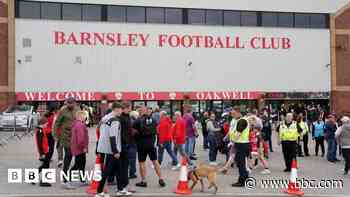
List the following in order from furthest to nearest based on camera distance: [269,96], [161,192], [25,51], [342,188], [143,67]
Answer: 1. [269,96]
2. [143,67]
3. [25,51]
4. [342,188]
5. [161,192]

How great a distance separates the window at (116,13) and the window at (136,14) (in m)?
0.36

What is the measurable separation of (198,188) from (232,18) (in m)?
28.3

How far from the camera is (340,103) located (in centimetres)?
3919

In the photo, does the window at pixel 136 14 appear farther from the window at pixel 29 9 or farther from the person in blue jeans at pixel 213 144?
the person in blue jeans at pixel 213 144

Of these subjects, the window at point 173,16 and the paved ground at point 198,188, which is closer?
the paved ground at point 198,188

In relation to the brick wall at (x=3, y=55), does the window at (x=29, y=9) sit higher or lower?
higher

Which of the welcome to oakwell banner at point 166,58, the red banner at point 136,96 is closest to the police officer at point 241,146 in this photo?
the red banner at point 136,96

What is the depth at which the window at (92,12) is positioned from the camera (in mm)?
35000

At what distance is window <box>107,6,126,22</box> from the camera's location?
116 feet

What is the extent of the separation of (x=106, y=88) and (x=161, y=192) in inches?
980

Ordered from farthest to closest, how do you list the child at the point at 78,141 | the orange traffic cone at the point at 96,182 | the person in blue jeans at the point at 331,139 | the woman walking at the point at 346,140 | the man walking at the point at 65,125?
the person in blue jeans at the point at 331,139 → the woman walking at the point at 346,140 → the man walking at the point at 65,125 → the child at the point at 78,141 → the orange traffic cone at the point at 96,182

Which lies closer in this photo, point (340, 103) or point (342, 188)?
point (342, 188)

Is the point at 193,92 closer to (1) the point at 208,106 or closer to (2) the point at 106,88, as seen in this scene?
(1) the point at 208,106

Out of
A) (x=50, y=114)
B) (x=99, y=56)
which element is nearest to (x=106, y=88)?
(x=99, y=56)
